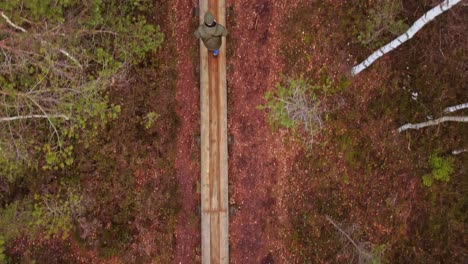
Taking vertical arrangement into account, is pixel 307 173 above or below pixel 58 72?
below

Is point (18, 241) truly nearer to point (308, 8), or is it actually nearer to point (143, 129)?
point (143, 129)

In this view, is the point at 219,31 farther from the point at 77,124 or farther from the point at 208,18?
the point at 77,124

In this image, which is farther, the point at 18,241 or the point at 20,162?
the point at 18,241

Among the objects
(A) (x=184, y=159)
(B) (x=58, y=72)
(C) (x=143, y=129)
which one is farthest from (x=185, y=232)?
(B) (x=58, y=72)

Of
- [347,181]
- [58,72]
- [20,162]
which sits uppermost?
[58,72]

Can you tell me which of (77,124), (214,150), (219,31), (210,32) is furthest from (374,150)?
(77,124)
